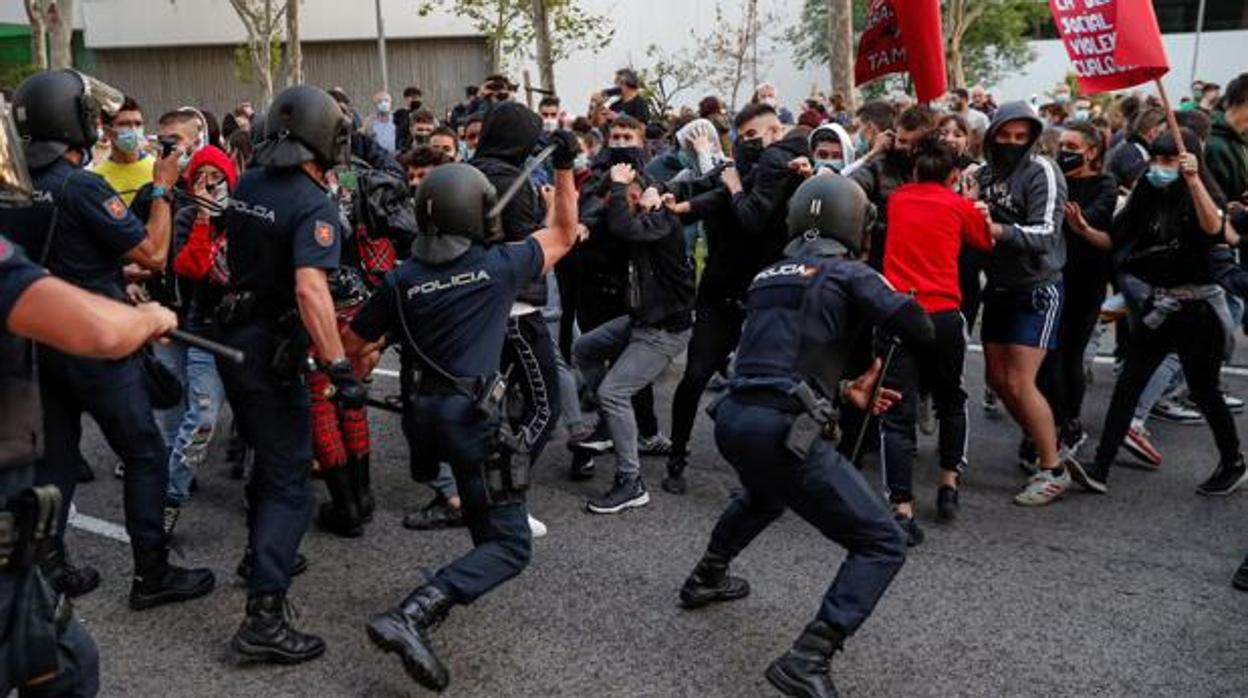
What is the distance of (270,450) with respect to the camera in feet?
13.5

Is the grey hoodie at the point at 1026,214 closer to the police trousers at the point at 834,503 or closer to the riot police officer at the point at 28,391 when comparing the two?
the police trousers at the point at 834,503

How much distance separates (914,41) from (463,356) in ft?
13.6

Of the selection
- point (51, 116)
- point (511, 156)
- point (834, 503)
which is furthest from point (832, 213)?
point (51, 116)

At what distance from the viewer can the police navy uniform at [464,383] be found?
3.86m

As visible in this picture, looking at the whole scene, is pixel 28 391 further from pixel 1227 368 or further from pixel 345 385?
pixel 1227 368

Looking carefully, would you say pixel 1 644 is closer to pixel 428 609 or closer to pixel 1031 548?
pixel 428 609

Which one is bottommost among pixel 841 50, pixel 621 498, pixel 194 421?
pixel 621 498

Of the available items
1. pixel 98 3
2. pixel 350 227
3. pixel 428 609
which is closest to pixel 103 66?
pixel 98 3

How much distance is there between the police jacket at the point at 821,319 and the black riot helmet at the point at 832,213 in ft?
0.35

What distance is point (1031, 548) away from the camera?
5047mm

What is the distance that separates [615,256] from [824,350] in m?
2.45

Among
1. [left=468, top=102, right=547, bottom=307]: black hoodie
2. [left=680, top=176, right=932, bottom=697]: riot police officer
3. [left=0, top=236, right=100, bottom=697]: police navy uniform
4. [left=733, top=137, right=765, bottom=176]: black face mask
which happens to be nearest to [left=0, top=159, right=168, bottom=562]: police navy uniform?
[left=0, top=236, right=100, bottom=697]: police navy uniform

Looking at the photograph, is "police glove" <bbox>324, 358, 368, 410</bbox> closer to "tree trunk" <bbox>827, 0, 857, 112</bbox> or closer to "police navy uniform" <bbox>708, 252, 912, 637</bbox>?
"police navy uniform" <bbox>708, 252, 912, 637</bbox>

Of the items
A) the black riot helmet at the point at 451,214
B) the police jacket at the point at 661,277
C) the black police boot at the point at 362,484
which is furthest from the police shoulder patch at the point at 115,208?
the police jacket at the point at 661,277
